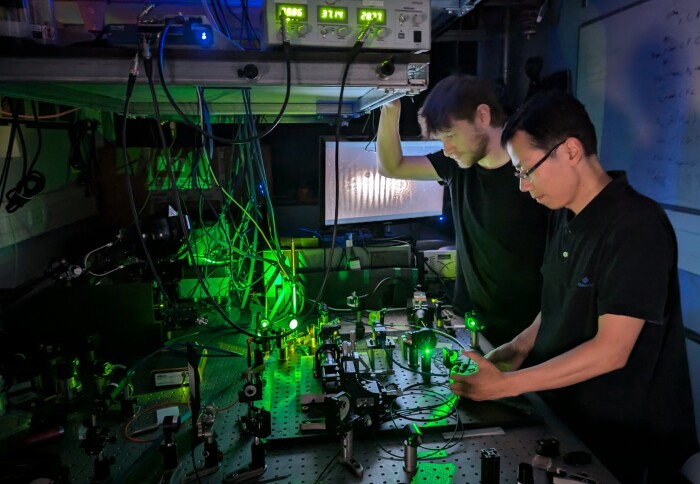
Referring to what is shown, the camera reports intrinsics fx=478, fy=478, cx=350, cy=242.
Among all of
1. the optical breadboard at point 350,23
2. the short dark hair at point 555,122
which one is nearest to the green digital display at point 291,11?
the optical breadboard at point 350,23

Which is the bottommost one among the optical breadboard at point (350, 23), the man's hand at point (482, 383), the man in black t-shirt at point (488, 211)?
the man's hand at point (482, 383)

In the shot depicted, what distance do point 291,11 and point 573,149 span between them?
Answer: 0.74 meters

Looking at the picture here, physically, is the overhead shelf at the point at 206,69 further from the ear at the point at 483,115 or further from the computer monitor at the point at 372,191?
the computer monitor at the point at 372,191

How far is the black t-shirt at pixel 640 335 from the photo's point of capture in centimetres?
105

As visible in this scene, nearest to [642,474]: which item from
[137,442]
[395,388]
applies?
[395,388]

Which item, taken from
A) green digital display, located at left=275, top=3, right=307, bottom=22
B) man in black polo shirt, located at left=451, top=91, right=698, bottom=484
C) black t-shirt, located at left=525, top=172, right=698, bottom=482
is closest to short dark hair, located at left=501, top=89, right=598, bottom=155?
man in black polo shirt, located at left=451, top=91, right=698, bottom=484

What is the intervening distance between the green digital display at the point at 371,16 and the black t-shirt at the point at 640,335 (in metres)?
0.68

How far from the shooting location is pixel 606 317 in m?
1.06

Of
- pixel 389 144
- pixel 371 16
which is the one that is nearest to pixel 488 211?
pixel 389 144

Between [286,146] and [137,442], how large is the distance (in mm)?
2107

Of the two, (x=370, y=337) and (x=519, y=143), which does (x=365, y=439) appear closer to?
(x=370, y=337)

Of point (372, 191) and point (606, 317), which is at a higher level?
point (372, 191)

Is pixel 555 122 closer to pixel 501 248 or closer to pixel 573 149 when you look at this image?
pixel 573 149

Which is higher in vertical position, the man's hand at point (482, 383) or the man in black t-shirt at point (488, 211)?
the man in black t-shirt at point (488, 211)
